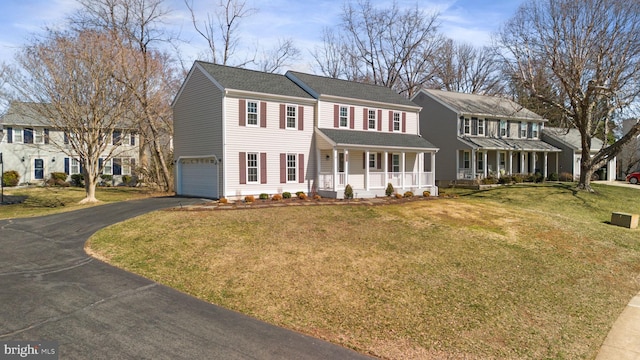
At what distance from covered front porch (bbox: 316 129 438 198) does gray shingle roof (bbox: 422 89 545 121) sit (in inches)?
322

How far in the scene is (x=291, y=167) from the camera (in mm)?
22516

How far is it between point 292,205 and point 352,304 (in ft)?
33.8

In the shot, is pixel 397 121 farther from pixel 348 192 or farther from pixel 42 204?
pixel 42 204

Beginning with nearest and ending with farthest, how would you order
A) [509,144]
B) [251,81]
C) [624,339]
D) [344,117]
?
[624,339] < [251,81] < [344,117] < [509,144]

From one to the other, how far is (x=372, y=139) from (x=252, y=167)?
308 inches

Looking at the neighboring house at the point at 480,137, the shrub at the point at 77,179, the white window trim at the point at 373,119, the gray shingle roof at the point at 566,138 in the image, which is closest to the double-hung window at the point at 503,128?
the neighboring house at the point at 480,137

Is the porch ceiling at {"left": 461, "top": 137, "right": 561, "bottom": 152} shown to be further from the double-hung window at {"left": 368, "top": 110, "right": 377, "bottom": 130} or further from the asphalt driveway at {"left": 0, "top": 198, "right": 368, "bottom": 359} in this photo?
the asphalt driveway at {"left": 0, "top": 198, "right": 368, "bottom": 359}

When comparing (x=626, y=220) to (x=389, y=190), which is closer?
(x=626, y=220)

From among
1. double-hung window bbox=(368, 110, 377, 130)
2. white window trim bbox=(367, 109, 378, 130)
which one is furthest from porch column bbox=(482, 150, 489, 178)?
double-hung window bbox=(368, 110, 377, 130)

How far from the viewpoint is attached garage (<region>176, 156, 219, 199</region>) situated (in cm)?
2081

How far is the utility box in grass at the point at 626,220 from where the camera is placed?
19516 mm

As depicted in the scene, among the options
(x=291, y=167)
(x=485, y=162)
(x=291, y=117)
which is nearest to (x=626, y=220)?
(x=485, y=162)

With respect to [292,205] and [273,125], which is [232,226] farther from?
[273,125]

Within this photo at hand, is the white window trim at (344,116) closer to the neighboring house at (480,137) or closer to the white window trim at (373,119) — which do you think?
the white window trim at (373,119)
